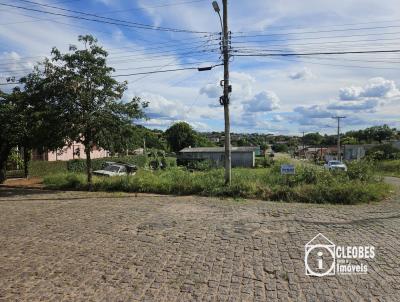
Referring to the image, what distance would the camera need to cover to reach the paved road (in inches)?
219

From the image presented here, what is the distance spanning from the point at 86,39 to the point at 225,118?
302 inches

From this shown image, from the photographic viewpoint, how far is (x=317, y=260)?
6.86 meters

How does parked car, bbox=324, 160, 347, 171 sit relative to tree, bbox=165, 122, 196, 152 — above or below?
below

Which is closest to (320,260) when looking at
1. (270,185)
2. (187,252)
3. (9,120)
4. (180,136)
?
(187,252)

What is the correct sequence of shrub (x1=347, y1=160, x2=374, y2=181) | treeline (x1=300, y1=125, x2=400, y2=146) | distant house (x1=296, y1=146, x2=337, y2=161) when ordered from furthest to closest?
treeline (x1=300, y1=125, x2=400, y2=146), distant house (x1=296, y1=146, x2=337, y2=161), shrub (x1=347, y1=160, x2=374, y2=181)

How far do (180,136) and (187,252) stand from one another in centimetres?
7812

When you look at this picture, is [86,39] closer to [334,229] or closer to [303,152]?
[334,229]

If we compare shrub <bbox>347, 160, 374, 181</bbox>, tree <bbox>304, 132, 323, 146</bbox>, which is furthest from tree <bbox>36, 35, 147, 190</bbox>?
tree <bbox>304, 132, 323, 146</bbox>

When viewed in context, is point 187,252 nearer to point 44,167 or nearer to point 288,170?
point 288,170

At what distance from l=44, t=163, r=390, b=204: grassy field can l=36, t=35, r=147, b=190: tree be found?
7.31 feet

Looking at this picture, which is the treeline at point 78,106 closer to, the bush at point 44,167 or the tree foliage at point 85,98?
the tree foliage at point 85,98

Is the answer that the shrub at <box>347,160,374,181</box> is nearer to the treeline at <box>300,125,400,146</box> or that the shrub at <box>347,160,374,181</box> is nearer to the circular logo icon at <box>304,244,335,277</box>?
the circular logo icon at <box>304,244,335,277</box>

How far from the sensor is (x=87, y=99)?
57.7 ft

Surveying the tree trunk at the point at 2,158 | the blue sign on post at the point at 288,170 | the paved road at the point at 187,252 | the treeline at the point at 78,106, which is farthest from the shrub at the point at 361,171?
the tree trunk at the point at 2,158
